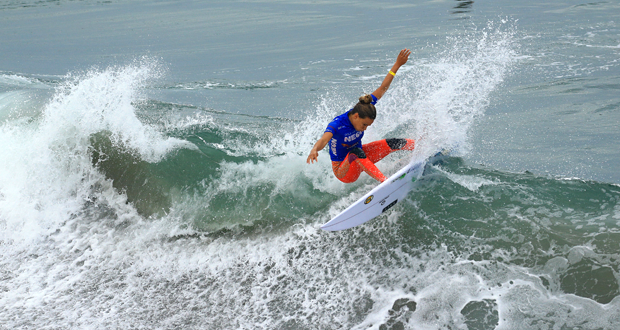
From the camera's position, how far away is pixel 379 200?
576 centimetres

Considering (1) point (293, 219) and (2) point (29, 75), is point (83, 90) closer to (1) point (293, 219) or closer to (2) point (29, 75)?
(1) point (293, 219)

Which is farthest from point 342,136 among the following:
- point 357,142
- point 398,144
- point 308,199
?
point 308,199

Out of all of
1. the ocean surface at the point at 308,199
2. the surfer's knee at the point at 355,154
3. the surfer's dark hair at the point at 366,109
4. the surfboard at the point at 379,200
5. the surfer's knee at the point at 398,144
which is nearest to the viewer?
the ocean surface at the point at 308,199

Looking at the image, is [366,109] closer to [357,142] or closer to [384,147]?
[357,142]

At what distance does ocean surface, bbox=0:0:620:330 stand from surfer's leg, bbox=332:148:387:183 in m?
0.59

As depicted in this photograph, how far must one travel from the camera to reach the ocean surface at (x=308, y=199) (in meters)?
4.94

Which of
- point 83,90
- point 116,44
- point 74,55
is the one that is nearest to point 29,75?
point 74,55

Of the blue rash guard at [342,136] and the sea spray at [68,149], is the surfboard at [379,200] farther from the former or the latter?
the sea spray at [68,149]

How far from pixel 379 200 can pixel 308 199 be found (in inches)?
59.1

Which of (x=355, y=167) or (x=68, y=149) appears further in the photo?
(x=68, y=149)

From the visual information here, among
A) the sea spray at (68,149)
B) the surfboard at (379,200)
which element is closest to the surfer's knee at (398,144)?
the surfboard at (379,200)

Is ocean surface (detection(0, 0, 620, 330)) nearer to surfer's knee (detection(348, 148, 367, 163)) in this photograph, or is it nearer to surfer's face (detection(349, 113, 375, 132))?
surfer's knee (detection(348, 148, 367, 163))

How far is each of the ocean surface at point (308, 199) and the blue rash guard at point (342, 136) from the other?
942 millimetres

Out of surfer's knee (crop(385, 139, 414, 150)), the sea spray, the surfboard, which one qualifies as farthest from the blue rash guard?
A: the sea spray
